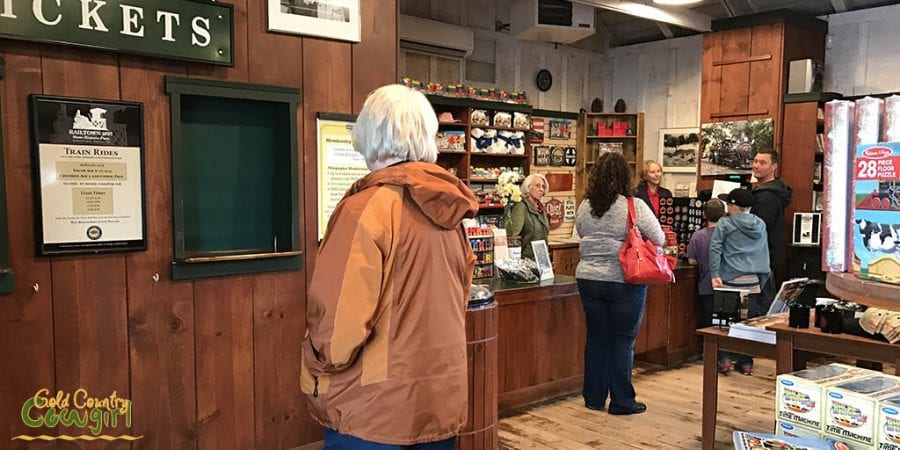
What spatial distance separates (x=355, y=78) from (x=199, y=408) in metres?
1.74

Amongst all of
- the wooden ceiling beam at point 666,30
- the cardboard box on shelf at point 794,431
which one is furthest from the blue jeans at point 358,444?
the wooden ceiling beam at point 666,30

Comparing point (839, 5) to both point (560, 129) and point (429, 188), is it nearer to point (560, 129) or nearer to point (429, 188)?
point (560, 129)

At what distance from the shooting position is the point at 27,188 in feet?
8.61

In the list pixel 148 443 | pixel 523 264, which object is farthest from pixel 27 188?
pixel 523 264

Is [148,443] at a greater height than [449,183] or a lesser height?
lesser

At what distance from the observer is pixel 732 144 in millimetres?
7172

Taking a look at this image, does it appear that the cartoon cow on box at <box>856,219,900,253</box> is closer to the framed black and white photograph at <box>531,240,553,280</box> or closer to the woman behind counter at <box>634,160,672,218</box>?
the framed black and white photograph at <box>531,240,553,280</box>

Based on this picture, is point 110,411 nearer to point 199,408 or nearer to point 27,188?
point 199,408

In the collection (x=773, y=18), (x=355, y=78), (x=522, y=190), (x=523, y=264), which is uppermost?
(x=773, y=18)

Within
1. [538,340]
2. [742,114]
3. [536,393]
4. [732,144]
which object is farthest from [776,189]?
[536,393]

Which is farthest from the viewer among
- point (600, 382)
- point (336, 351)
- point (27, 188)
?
point (600, 382)

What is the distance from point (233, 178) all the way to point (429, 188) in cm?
170

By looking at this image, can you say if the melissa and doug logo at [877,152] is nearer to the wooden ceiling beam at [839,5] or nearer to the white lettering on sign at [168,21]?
the white lettering on sign at [168,21]

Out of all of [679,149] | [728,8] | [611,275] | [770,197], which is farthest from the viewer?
[679,149]
